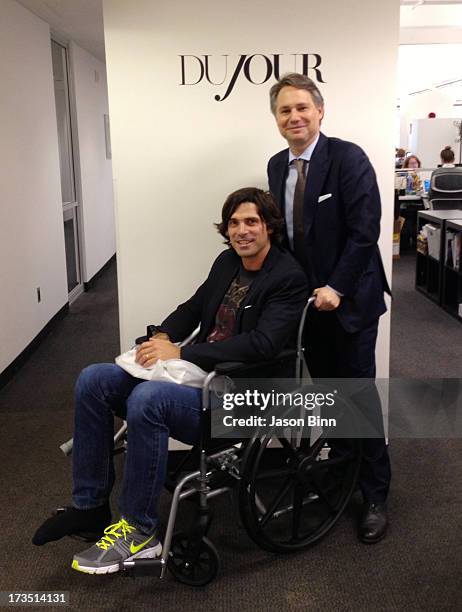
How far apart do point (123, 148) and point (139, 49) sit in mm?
392

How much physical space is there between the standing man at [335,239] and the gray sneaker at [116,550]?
0.80 meters

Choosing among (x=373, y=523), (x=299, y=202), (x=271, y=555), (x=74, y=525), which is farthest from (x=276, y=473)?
(x=299, y=202)

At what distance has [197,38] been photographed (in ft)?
9.27

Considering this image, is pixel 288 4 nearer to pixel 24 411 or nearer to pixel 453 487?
pixel 453 487

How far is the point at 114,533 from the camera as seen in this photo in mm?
2168

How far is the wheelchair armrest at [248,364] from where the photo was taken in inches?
85.0

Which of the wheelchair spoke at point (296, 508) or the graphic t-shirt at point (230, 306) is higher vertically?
the graphic t-shirt at point (230, 306)

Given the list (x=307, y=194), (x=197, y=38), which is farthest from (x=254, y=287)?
(x=197, y=38)

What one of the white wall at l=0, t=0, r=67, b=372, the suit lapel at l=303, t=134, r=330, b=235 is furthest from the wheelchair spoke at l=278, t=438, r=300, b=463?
the white wall at l=0, t=0, r=67, b=372

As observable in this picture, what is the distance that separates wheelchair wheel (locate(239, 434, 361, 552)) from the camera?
7.29 ft

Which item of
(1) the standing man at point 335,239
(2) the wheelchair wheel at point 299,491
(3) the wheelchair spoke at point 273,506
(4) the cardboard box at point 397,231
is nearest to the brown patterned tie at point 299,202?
(1) the standing man at point 335,239

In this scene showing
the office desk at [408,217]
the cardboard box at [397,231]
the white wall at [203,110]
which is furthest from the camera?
the office desk at [408,217]

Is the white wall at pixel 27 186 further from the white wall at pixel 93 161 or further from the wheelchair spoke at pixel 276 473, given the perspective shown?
the wheelchair spoke at pixel 276 473

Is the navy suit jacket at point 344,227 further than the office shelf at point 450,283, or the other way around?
the office shelf at point 450,283
